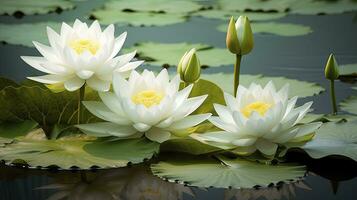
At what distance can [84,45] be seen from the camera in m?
1.42

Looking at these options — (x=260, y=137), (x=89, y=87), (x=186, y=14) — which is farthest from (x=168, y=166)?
(x=186, y=14)

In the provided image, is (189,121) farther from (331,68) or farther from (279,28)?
(279,28)

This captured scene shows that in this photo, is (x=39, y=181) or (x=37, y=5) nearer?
(x=39, y=181)

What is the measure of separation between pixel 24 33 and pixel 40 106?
1168 mm

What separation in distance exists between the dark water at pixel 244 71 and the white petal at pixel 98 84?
0.16 m

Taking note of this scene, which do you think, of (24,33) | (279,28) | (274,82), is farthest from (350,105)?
(24,33)

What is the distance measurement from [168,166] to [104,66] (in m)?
0.24

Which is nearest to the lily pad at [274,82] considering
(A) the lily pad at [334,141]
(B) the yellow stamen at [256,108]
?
(A) the lily pad at [334,141]

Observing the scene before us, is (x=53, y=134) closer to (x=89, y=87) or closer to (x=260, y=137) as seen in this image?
(x=89, y=87)

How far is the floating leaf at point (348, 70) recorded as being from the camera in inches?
76.3

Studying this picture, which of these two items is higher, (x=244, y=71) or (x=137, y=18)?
(x=137, y=18)

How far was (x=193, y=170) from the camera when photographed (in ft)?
4.09

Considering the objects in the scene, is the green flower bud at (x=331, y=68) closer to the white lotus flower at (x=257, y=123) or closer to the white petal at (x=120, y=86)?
the white lotus flower at (x=257, y=123)

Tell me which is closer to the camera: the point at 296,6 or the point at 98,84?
the point at 98,84
